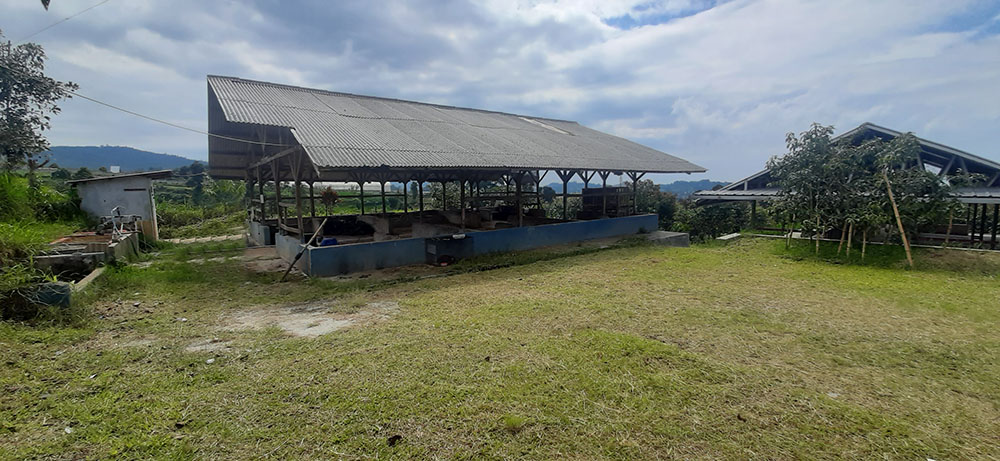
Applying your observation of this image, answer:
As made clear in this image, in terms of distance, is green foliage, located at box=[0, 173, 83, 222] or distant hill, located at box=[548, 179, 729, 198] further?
distant hill, located at box=[548, 179, 729, 198]

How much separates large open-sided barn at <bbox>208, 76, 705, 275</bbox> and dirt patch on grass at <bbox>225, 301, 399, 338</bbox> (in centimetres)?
222

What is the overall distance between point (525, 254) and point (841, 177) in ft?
23.8

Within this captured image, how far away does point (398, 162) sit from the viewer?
816 cm

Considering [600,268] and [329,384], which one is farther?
[600,268]

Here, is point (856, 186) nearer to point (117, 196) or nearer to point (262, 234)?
point (262, 234)

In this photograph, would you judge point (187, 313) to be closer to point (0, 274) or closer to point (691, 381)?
point (0, 274)

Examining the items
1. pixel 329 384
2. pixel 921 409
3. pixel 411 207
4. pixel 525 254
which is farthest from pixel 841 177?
pixel 411 207

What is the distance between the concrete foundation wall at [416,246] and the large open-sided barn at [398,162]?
22 millimetres

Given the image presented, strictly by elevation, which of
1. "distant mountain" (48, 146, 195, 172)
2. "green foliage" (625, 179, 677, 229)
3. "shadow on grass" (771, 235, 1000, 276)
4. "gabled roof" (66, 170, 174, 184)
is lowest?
"shadow on grass" (771, 235, 1000, 276)

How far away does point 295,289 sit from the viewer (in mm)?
6543

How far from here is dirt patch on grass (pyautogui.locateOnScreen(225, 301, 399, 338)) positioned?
182 inches

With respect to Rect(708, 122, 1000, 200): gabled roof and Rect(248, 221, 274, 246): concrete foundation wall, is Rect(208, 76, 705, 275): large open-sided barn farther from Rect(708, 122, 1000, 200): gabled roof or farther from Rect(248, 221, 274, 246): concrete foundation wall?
Rect(708, 122, 1000, 200): gabled roof

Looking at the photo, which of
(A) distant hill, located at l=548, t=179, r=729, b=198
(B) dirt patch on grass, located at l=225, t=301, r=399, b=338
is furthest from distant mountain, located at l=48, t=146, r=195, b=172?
(B) dirt patch on grass, located at l=225, t=301, r=399, b=338

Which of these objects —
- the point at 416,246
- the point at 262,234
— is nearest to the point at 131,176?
the point at 262,234
